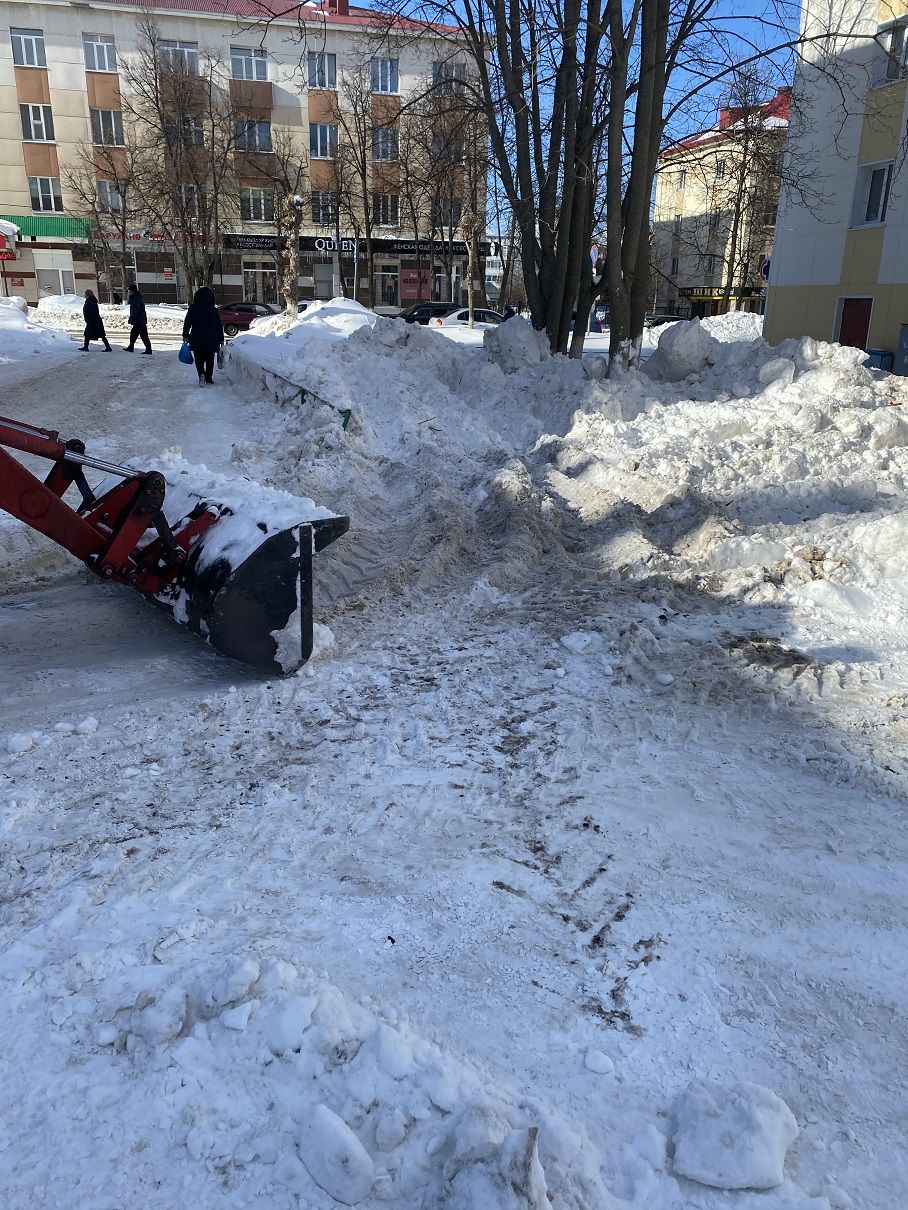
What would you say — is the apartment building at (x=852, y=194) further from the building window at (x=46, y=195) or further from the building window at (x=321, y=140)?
the building window at (x=46, y=195)

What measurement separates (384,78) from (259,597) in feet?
162

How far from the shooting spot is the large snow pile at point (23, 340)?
18.3m

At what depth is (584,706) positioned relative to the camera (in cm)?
452

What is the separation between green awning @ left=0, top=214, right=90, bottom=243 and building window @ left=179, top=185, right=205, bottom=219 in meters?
7.87

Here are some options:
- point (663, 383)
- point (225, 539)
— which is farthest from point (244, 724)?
point (663, 383)

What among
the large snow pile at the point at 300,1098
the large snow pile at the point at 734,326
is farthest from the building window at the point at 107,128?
the large snow pile at the point at 300,1098

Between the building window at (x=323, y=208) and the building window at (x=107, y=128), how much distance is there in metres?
10.3

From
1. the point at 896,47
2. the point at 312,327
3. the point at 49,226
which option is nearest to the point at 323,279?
the point at 49,226

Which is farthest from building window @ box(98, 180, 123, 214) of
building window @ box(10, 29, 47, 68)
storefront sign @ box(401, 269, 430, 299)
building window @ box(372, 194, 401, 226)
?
storefront sign @ box(401, 269, 430, 299)

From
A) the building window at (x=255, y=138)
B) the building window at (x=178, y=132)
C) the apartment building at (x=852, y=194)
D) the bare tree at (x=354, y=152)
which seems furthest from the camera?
the building window at (x=255, y=138)

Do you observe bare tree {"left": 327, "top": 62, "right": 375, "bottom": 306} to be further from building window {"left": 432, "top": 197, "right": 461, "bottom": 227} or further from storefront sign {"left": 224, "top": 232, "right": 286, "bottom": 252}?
storefront sign {"left": 224, "top": 232, "right": 286, "bottom": 252}

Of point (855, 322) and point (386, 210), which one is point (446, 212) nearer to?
point (386, 210)

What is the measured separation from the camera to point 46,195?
46.4 m

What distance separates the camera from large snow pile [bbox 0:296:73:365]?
59.9 feet
